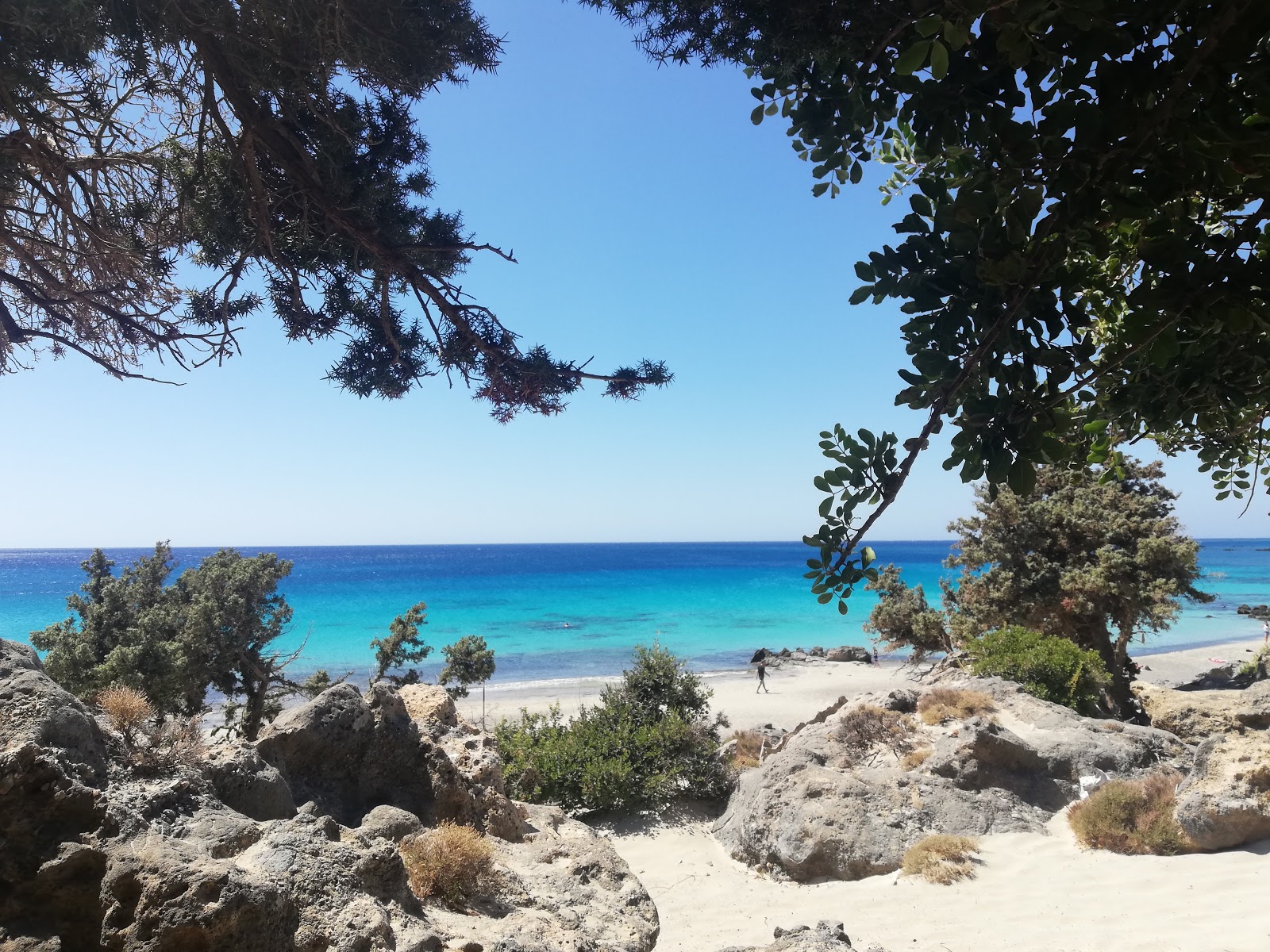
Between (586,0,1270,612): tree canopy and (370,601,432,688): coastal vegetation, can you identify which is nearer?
(586,0,1270,612): tree canopy

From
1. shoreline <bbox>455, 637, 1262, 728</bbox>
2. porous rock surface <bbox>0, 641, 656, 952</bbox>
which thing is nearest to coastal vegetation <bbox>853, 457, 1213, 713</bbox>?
shoreline <bbox>455, 637, 1262, 728</bbox>

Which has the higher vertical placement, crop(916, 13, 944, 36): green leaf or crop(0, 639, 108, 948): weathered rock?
crop(916, 13, 944, 36): green leaf

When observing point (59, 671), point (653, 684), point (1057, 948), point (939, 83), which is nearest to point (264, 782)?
point (939, 83)

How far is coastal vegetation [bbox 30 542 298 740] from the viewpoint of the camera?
39.9ft

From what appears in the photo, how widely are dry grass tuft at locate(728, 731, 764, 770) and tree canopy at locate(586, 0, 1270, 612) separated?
12.1 metres

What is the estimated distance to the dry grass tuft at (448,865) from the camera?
13.6 feet

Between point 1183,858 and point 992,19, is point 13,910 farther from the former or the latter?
point 1183,858

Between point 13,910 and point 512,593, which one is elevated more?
point 13,910

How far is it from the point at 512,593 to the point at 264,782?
248ft

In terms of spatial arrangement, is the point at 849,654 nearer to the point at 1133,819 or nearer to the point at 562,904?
the point at 1133,819

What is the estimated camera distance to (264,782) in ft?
13.4

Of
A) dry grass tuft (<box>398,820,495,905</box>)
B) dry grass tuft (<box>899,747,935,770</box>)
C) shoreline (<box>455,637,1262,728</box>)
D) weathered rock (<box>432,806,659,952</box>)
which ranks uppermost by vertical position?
dry grass tuft (<box>398,820,495,905</box>)

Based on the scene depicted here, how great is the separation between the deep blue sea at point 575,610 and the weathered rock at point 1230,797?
34.8 ft

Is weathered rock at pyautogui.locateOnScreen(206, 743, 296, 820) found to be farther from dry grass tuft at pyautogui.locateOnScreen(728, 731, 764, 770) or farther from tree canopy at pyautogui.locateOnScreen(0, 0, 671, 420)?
dry grass tuft at pyautogui.locateOnScreen(728, 731, 764, 770)
